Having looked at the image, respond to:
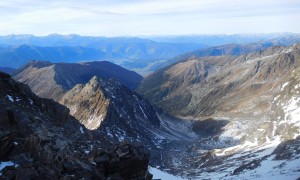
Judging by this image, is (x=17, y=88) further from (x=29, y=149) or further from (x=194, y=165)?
(x=194, y=165)

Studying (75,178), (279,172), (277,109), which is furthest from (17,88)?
(277,109)

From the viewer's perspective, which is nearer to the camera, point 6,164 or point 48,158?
point 6,164

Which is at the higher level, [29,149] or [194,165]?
[29,149]

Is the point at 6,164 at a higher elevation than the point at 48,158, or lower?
higher

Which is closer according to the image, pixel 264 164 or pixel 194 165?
pixel 264 164

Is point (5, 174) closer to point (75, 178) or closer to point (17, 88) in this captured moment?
point (75, 178)

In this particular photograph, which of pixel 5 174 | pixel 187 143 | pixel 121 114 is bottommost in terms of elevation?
pixel 187 143

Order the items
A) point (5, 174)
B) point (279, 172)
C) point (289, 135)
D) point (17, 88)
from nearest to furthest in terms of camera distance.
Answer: point (5, 174), point (17, 88), point (279, 172), point (289, 135)

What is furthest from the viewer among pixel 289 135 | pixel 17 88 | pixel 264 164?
pixel 289 135

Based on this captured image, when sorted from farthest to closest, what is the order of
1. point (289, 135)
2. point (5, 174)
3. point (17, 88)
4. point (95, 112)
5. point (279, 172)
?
1. point (95, 112)
2. point (289, 135)
3. point (279, 172)
4. point (17, 88)
5. point (5, 174)
